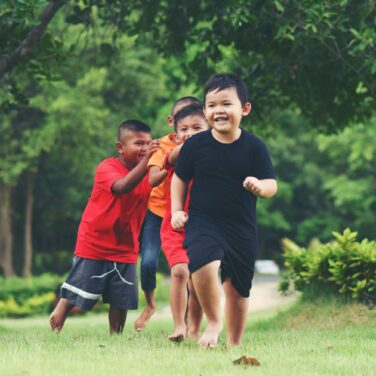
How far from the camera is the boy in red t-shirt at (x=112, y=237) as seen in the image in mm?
7285

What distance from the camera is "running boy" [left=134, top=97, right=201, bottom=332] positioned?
21.4 feet

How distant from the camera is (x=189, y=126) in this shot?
659 cm

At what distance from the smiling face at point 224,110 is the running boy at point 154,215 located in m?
0.77

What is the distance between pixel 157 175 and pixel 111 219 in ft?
3.35

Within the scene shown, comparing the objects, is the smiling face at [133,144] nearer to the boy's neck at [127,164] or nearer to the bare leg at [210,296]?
the boy's neck at [127,164]

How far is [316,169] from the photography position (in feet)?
143

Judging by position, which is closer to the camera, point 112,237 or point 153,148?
point 153,148

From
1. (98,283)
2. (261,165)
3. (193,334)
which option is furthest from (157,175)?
(98,283)

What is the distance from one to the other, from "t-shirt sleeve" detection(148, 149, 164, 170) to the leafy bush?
153 inches

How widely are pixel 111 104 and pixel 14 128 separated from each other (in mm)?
3471

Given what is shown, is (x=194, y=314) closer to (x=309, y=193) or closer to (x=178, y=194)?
(x=178, y=194)

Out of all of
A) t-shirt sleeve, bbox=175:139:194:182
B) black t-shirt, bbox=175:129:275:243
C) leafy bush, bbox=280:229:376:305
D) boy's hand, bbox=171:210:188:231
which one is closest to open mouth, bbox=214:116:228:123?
black t-shirt, bbox=175:129:275:243

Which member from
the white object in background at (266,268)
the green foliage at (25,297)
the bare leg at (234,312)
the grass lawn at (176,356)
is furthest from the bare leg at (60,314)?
the white object in background at (266,268)

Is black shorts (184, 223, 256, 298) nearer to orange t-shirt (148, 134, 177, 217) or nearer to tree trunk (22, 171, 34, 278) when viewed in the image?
orange t-shirt (148, 134, 177, 217)
